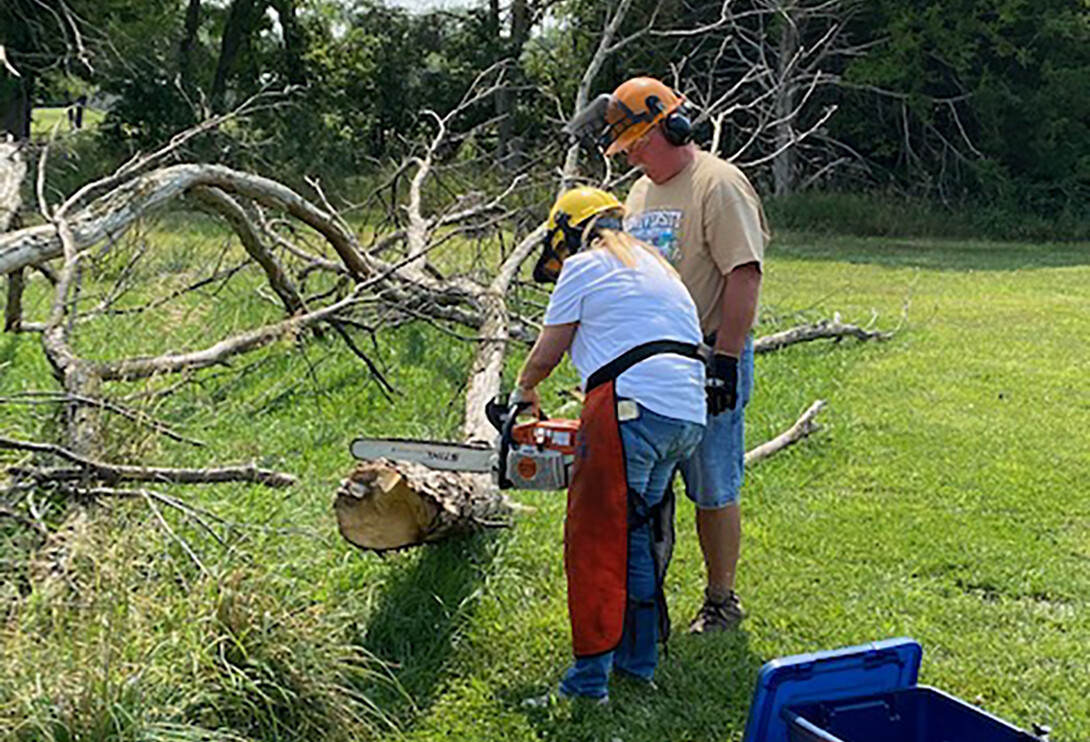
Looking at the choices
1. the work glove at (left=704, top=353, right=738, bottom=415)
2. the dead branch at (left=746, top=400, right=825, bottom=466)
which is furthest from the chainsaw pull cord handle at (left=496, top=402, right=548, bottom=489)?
the dead branch at (left=746, top=400, right=825, bottom=466)

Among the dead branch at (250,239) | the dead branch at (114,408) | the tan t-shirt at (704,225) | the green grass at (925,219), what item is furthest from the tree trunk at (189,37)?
the tan t-shirt at (704,225)

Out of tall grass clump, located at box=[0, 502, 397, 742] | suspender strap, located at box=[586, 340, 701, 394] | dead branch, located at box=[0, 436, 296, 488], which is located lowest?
tall grass clump, located at box=[0, 502, 397, 742]

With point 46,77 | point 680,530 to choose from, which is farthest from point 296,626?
point 46,77

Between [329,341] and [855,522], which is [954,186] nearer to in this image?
[329,341]

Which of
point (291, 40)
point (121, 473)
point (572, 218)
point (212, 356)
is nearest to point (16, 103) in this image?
point (291, 40)

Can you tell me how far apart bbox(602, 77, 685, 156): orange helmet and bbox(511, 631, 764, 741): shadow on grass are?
5.70ft

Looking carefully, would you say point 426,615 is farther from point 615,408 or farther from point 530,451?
point 615,408

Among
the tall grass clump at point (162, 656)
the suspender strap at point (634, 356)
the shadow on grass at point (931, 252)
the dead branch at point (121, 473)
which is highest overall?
the suspender strap at point (634, 356)

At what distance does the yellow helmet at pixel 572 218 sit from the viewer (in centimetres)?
386

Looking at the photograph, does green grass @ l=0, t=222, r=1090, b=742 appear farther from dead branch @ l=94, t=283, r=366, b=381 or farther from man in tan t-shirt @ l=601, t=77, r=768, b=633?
man in tan t-shirt @ l=601, t=77, r=768, b=633

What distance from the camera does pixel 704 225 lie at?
160 inches

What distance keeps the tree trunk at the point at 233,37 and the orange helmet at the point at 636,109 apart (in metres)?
24.0

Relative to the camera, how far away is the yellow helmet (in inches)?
152

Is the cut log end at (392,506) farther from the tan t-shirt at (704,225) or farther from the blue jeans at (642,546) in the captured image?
the tan t-shirt at (704,225)
